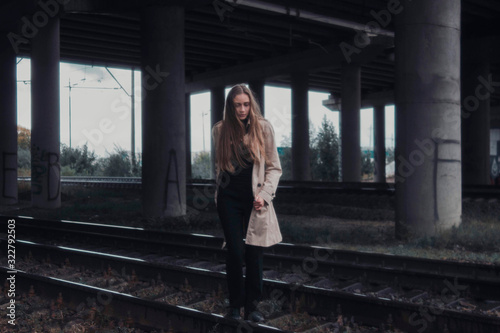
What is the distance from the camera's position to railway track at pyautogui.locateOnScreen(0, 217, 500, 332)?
5.19 metres

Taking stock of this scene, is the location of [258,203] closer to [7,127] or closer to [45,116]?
[45,116]

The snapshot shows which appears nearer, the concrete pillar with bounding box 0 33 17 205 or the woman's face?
the woman's face

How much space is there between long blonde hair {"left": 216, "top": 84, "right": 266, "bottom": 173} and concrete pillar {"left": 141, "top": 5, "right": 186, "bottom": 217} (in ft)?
37.1

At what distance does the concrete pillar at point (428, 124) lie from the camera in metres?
10.6

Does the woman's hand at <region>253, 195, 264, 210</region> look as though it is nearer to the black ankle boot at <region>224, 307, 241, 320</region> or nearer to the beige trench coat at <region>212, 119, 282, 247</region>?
the beige trench coat at <region>212, 119, 282, 247</region>

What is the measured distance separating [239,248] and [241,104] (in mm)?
1224

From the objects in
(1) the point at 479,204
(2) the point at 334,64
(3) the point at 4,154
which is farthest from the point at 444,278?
(2) the point at 334,64

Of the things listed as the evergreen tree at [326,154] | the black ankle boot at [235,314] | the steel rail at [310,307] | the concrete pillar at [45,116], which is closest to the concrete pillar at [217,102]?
the evergreen tree at [326,154]

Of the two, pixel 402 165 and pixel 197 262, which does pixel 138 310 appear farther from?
pixel 402 165

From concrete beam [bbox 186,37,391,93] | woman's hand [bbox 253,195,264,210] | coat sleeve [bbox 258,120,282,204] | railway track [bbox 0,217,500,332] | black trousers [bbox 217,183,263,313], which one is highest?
concrete beam [bbox 186,37,391,93]

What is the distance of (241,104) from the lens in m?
4.68

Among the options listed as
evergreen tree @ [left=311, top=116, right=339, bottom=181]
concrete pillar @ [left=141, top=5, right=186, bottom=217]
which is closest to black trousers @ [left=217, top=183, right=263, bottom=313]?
concrete pillar @ [left=141, top=5, right=186, bottom=217]

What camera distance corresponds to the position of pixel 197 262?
8.62 meters

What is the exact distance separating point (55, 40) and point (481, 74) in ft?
59.7
